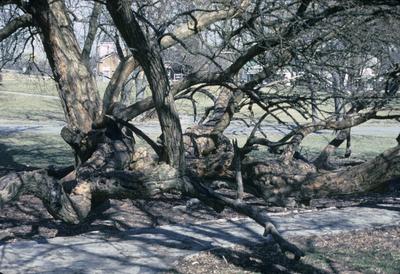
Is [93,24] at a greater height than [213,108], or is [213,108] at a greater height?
[93,24]

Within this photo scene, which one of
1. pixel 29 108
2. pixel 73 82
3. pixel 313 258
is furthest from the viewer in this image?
pixel 29 108

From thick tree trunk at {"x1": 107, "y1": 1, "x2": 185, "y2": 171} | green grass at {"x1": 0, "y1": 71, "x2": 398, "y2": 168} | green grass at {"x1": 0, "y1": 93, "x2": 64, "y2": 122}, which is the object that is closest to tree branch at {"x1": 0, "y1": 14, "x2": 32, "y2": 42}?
green grass at {"x1": 0, "y1": 71, "x2": 398, "y2": 168}

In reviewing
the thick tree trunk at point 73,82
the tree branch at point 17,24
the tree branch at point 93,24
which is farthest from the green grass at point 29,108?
the thick tree trunk at point 73,82

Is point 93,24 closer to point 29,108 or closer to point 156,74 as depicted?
point 156,74

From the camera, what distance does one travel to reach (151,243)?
9.00 metres

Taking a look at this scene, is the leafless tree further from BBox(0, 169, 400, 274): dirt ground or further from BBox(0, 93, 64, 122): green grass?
BBox(0, 93, 64, 122): green grass

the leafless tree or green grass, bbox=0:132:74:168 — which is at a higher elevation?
the leafless tree

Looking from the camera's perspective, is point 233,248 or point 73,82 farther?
point 73,82

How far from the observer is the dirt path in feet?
25.6

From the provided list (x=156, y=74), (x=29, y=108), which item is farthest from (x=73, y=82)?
(x=29, y=108)

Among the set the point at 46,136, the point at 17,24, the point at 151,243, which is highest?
the point at 17,24

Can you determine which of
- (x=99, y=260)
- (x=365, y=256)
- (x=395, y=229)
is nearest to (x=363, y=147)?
(x=395, y=229)

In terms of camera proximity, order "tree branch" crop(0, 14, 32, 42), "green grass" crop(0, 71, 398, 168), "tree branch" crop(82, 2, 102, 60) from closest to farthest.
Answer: "tree branch" crop(0, 14, 32, 42) < "tree branch" crop(82, 2, 102, 60) < "green grass" crop(0, 71, 398, 168)

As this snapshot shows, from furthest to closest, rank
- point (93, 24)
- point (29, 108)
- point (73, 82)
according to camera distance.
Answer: point (29, 108) < point (93, 24) < point (73, 82)
